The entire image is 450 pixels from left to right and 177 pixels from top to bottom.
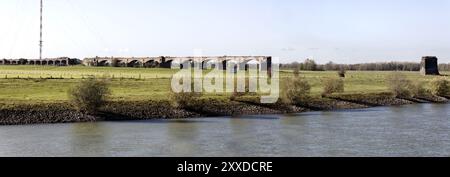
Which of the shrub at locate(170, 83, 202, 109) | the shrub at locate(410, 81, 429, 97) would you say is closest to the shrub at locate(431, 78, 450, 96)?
the shrub at locate(410, 81, 429, 97)

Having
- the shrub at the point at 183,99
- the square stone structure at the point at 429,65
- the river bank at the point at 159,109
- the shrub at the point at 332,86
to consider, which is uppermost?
the square stone structure at the point at 429,65

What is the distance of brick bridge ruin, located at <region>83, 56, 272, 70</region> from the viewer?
10581cm

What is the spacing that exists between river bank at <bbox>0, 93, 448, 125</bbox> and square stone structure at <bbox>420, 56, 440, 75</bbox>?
222 feet

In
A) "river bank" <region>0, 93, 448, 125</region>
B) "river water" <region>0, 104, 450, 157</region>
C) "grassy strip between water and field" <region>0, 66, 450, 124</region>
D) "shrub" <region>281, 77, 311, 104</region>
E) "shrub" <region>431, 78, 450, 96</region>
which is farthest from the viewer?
"shrub" <region>431, 78, 450, 96</region>

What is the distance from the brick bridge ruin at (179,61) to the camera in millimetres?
Answer: 105812

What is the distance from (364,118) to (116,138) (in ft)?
64.3

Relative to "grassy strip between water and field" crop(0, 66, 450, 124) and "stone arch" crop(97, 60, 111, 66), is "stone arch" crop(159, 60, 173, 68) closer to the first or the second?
"stone arch" crop(97, 60, 111, 66)

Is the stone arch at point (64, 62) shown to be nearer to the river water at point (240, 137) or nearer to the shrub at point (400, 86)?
the shrub at point (400, 86)

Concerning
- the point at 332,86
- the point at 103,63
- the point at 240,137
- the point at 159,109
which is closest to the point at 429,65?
the point at 103,63

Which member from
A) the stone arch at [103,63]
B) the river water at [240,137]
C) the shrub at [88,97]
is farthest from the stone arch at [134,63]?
the river water at [240,137]

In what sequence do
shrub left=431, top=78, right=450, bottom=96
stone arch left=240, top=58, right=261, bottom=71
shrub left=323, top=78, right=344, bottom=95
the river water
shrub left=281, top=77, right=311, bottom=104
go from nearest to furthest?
the river water
shrub left=281, top=77, right=311, bottom=104
shrub left=323, top=78, right=344, bottom=95
shrub left=431, top=78, right=450, bottom=96
stone arch left=240, top=58, right=261, bottom=71

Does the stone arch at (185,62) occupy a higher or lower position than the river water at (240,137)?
higher

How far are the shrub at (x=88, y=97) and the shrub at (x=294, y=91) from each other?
16.1 m
